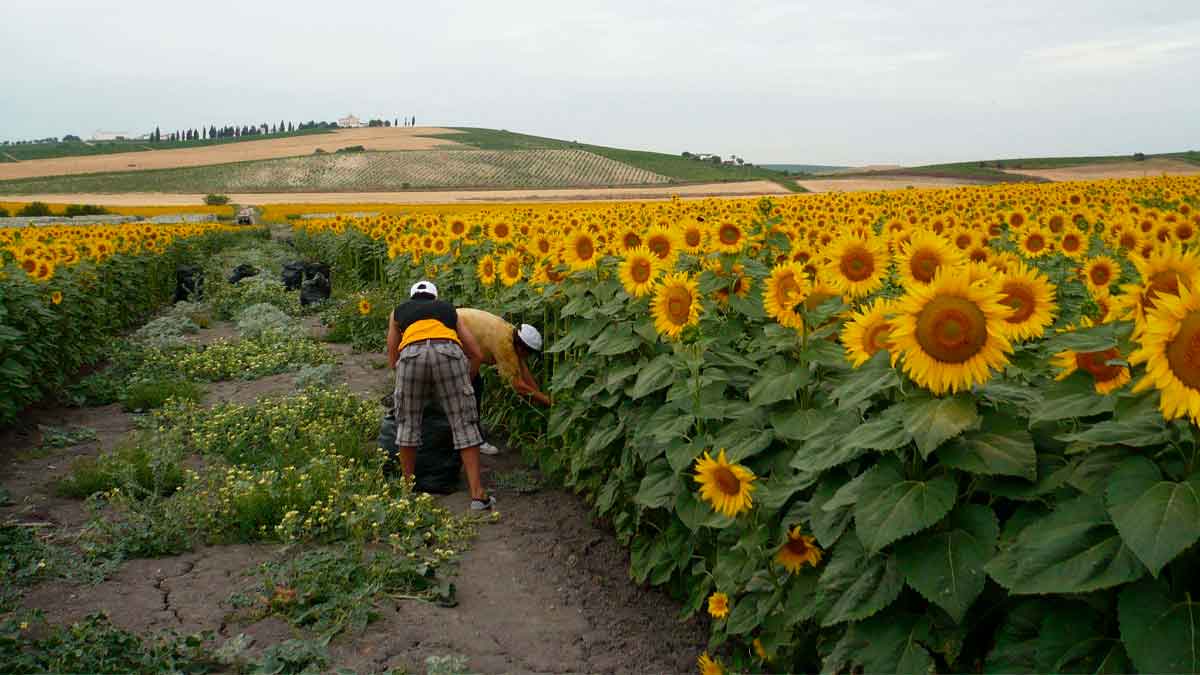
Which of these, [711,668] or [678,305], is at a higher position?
[678,305]

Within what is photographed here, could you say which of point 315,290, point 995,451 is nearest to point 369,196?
point 315,290

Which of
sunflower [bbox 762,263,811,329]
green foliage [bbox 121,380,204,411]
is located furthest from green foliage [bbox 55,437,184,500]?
sunflower [bbox 762,263,811,329]

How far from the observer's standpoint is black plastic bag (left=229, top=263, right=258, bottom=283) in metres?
18.1

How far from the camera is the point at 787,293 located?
364 cm

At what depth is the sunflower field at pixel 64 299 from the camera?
7.67 meters

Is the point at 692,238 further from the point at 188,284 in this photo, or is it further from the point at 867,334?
the point at 188,284

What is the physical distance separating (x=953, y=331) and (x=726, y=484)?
1236 millimetres

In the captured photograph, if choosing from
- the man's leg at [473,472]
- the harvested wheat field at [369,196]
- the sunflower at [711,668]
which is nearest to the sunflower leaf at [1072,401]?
the sunflower at [711,668]

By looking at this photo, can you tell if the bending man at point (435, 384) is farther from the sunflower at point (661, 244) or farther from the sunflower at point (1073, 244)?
the sunflower at point (1073, 244)

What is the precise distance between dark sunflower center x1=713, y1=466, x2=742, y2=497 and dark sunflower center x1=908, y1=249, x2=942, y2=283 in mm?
958

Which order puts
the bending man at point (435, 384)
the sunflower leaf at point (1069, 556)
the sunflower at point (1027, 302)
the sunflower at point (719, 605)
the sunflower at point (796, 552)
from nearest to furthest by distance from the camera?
the sunflower leaf at point (1069, 556) → the sunflower at point (1027, 302) → the sunflower at point (796, 552) → the sunflower at point (719, 605) → the bending man at point (435, 384)

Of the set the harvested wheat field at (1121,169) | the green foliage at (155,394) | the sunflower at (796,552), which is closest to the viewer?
the sunflower at (796,552)

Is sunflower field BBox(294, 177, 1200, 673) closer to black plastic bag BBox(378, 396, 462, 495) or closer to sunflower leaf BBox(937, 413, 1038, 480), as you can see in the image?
sunflower leaf BBox(937, 413, 1038, 480)

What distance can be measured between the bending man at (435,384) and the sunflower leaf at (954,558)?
4.20 metres
